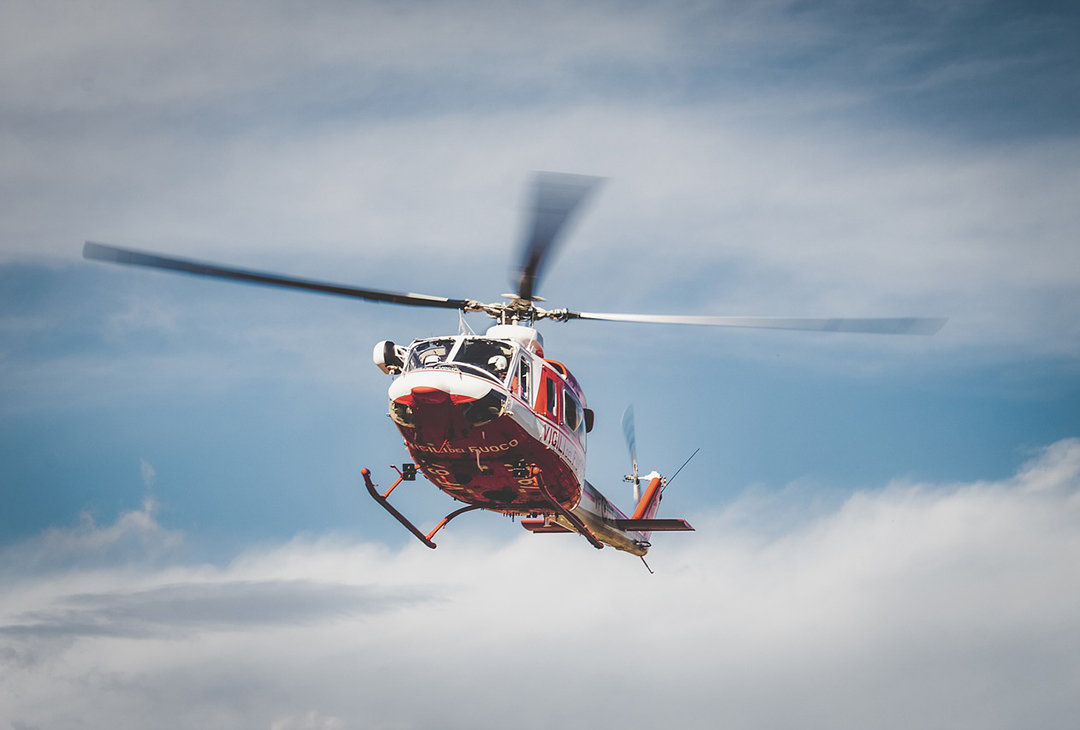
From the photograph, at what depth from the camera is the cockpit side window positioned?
97.7 feet

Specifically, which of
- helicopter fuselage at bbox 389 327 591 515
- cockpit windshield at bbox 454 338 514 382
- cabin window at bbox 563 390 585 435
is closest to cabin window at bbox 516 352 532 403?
helicopter fuselage at bbox 389 327 591 515

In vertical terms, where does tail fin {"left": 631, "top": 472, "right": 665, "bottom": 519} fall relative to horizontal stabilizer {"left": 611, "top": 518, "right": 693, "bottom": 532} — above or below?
above

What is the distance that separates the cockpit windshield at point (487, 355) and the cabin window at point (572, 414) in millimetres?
3342

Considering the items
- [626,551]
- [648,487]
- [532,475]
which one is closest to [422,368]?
[532,475]

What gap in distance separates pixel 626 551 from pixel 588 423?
27.5 ft

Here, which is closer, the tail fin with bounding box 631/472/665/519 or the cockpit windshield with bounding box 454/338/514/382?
the cockpit windshield with bounding box 454/338/514/382

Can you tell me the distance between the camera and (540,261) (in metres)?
31.0

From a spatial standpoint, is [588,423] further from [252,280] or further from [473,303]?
[252,280]

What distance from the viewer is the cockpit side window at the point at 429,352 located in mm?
29781

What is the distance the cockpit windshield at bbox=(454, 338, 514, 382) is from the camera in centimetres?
2950

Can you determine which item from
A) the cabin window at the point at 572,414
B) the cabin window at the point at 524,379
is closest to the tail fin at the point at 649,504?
the cabin window at the point at 572,414

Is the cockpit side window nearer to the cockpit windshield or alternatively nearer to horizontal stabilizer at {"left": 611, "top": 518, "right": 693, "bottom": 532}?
the cockpit windshield

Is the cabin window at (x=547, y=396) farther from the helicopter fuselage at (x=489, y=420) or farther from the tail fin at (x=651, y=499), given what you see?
the tail fin at (x=651, y=499)

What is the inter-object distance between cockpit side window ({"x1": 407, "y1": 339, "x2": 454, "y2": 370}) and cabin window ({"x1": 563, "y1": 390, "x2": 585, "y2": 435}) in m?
4.60
